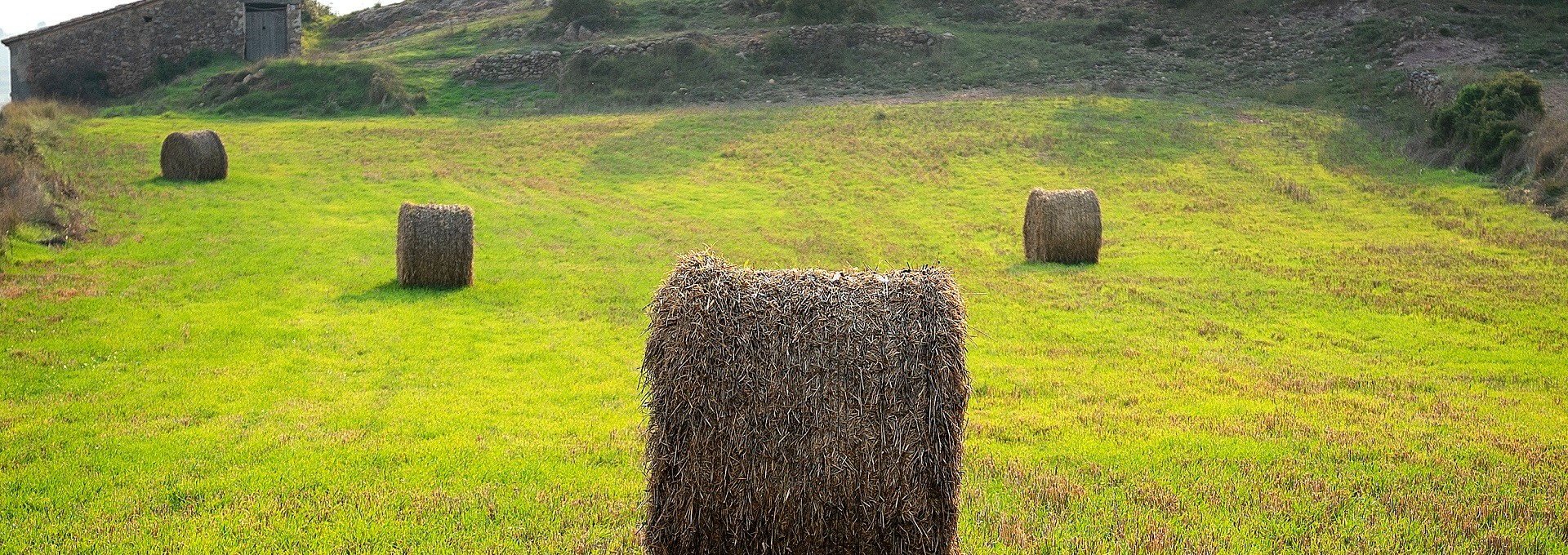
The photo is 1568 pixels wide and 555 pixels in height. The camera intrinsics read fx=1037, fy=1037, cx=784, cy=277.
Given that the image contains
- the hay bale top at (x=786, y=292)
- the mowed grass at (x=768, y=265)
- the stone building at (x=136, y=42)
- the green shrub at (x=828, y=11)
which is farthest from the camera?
the green shrub at (x=828, y=11)

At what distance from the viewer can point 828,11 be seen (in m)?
48.6

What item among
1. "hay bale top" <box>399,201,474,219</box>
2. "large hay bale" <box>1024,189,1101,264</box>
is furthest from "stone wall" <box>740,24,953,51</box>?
"hay bale top" <box>399,201,474,219</box>

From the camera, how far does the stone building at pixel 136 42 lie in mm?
42656

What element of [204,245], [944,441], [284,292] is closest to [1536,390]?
[944,441]

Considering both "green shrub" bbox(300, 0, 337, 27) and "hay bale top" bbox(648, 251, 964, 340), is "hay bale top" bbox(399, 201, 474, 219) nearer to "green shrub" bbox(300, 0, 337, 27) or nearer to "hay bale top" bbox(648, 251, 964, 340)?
"hay bale top" bbox(648, 251, 964, 340)

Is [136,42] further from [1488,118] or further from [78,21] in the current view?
[1488,118]

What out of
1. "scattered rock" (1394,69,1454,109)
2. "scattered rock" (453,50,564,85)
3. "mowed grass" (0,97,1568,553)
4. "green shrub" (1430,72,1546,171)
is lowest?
"mowed grass" (0,97,1568,553)

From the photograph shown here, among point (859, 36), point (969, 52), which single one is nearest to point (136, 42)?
point (859, 36)

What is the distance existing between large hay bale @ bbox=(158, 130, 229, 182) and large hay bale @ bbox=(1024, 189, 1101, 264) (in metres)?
21.1

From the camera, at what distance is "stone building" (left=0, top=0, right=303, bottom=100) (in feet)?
140

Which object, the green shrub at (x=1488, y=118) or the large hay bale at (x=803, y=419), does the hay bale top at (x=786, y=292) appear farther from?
the green shrub at (x=1488, y=118)

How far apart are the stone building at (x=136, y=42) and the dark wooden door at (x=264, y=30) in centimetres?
4

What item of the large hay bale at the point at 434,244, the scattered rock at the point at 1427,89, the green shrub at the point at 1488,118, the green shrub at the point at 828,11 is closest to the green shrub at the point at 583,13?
the green shrub at the point at 828,11

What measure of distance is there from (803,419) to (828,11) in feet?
146
